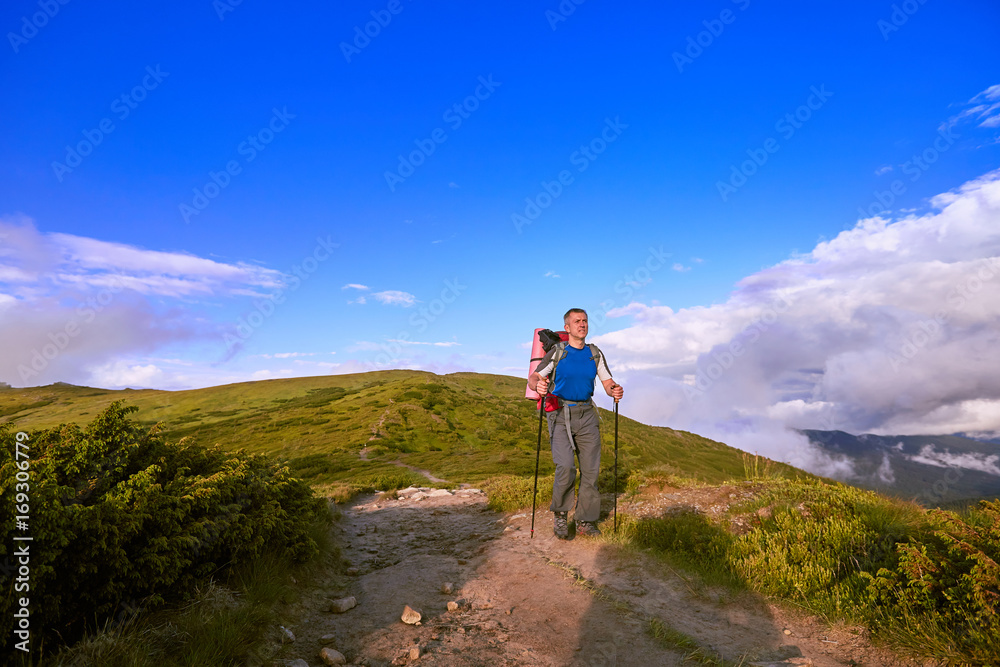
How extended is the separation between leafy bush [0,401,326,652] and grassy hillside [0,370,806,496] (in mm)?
8463

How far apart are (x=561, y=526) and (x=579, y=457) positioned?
1.25 m

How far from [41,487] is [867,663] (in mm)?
6974

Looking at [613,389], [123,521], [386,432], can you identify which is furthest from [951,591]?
[386,432]

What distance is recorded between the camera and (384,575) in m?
6.93

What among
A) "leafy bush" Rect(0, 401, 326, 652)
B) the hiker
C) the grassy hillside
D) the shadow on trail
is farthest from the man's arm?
"leafy bush" Rect(0, 401, 326, 652)

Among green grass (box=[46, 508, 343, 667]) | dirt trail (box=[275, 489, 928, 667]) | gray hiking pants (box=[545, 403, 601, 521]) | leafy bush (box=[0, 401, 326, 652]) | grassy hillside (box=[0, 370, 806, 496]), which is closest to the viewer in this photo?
green grass (box=[46, 508, 343, 667])

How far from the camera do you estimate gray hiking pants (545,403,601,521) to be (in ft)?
25.8

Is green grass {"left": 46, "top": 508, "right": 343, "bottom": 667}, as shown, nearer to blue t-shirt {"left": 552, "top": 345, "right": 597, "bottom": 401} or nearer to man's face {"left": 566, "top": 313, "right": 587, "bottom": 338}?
blue t-shirt {"left": 552, "top": 345, "right": 597, "bottom": 401}

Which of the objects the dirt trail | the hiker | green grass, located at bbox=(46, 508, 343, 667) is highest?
the hiker

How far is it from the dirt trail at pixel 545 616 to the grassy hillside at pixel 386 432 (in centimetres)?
521

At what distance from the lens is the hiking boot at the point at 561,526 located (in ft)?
26.5

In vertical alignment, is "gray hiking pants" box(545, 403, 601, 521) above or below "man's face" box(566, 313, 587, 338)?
below

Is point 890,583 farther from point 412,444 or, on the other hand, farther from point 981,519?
point 412,444

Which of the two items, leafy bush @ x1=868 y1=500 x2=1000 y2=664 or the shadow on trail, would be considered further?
the shadow on trail
